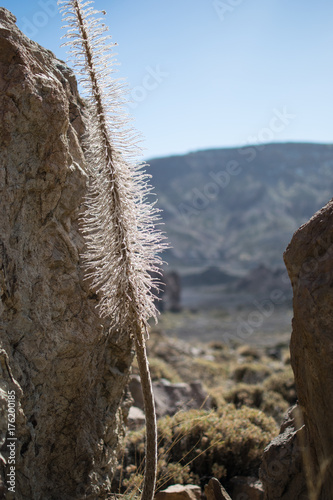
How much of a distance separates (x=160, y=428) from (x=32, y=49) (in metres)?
4.00

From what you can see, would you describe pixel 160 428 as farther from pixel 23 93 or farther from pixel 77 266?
pixel 23 93

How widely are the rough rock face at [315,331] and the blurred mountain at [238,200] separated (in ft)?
224

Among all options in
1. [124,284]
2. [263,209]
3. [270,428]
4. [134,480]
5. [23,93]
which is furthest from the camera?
[263,209]

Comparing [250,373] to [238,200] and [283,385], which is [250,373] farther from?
[238,200]

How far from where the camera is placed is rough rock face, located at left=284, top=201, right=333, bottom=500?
264 centimetres

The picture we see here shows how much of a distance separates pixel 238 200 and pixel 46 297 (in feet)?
355

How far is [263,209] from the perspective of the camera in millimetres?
101188

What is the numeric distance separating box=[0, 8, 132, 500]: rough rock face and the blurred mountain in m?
68.0

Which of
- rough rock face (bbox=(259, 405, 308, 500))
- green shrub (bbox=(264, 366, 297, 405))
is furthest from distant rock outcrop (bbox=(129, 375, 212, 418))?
rough rock face (bbox=(259, 405, 308, 500))

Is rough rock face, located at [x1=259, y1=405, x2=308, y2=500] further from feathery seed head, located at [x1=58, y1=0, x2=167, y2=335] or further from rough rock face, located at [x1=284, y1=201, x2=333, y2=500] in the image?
feathery seed head, located at [x1=58, y1=0, x2=167, y2=335]

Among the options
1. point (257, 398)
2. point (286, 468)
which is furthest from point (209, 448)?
point (257, 398)

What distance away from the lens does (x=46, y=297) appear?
127 inches

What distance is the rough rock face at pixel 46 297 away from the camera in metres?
3.01

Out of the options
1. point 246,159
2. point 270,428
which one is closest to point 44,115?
point 270,428
